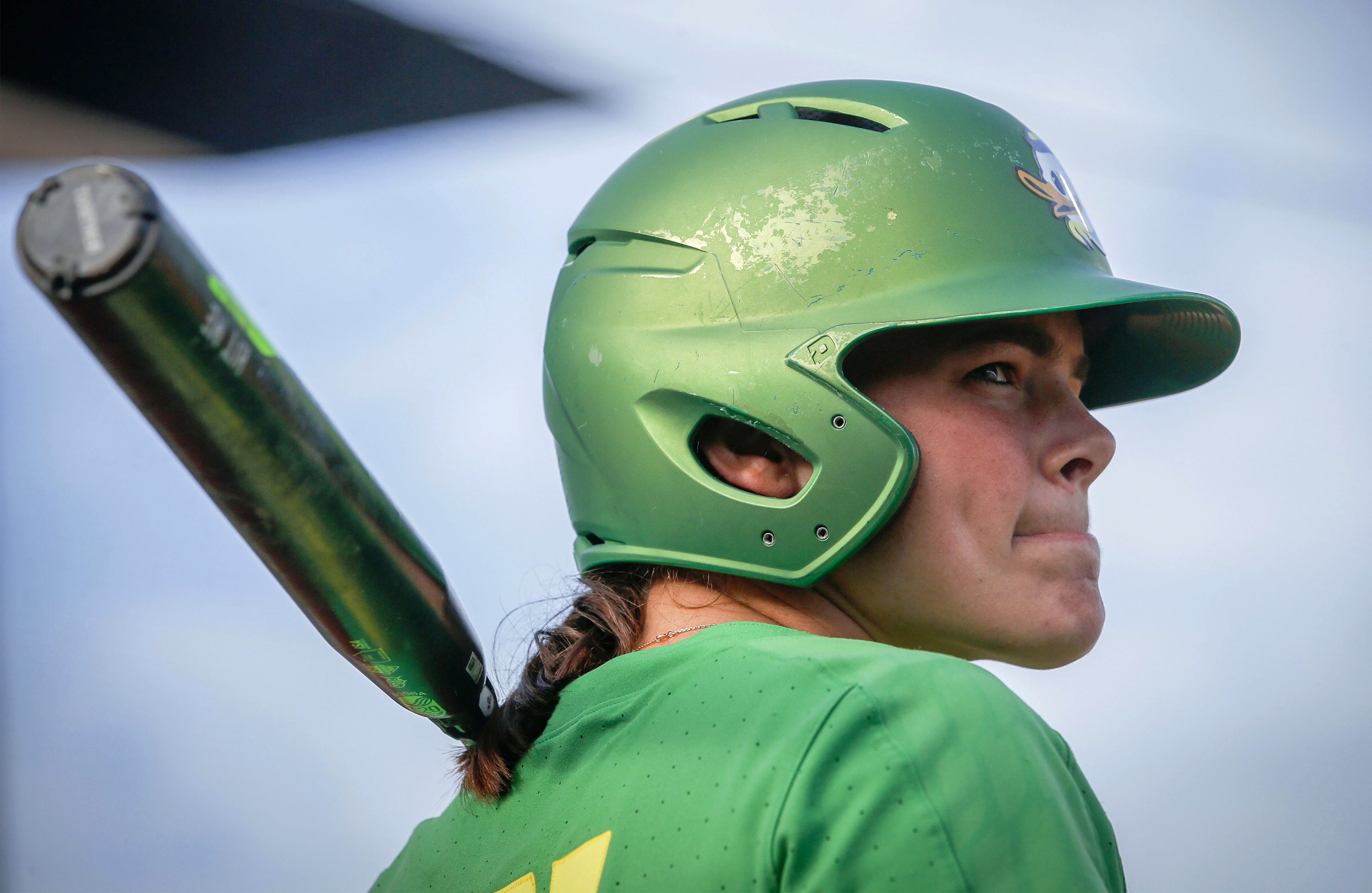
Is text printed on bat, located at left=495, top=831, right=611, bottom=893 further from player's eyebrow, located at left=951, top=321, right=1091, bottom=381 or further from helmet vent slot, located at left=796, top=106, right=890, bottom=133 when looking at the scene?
helmet vent slot, located at left=796, top=106, right=890, bottom=133

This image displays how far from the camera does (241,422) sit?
86cm

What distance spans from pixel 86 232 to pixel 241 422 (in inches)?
7.2

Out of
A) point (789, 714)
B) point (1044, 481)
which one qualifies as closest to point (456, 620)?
point (789, 714)

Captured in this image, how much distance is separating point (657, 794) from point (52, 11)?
42.7 inches

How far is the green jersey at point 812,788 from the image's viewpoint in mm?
850

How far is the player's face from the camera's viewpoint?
130cm

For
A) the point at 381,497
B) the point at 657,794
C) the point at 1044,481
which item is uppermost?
the point at 381,497

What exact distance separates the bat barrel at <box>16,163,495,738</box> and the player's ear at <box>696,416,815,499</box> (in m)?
0.38

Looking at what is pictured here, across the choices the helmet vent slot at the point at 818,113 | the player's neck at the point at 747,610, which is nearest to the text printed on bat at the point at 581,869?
the player's neck at the point at 747,610

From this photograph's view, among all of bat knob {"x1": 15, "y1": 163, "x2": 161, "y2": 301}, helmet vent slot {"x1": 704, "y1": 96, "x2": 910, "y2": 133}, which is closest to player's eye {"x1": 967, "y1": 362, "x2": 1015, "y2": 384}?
helmet vent slot {"x1": 704, "y1": 96, "x2": 910, "y2": 133}

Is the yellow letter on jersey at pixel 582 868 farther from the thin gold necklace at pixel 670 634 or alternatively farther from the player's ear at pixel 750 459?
the player's ear at pixel 750 459

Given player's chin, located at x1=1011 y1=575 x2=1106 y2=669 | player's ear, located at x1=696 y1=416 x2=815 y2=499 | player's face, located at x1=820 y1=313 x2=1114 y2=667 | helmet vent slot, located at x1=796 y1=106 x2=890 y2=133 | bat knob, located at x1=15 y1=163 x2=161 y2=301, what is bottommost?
player's chin, located at x1=1011 y1=575 x2=1106 y2=669

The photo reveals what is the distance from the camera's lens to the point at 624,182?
5.17 ft

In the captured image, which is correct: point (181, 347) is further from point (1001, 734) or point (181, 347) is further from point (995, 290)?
point (995, 290)
